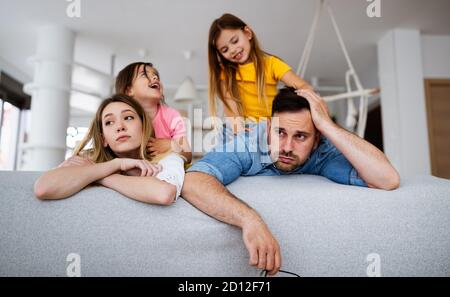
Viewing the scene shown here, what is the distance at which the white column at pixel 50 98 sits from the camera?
8.00ft

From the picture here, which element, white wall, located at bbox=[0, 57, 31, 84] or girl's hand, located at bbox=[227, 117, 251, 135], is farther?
white wall, located at bbox=[0, 57, 31, 84]

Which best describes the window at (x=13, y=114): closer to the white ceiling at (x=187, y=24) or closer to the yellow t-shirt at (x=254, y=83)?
the white ceiling at (x=187, y=24)

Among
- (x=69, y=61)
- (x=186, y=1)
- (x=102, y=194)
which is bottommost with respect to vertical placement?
(x=102, y=194)

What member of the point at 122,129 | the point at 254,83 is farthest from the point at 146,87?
the point at 254,83

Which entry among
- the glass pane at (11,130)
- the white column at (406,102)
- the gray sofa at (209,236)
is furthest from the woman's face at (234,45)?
the glass pane at (11,130)

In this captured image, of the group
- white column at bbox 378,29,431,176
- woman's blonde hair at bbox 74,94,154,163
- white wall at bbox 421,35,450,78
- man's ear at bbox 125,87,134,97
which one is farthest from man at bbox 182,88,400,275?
white wall at bbox 421,35,450,78

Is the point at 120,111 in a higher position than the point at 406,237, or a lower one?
higher

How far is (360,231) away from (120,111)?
0.77m

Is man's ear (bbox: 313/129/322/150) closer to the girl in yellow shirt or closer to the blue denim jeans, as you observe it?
the blue denim jeans

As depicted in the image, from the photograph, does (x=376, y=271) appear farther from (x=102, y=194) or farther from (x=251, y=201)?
(x=102, y=194)

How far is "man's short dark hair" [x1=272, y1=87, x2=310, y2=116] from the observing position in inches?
39.9

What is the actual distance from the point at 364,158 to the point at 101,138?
0.77m
